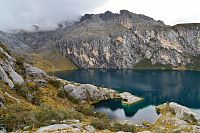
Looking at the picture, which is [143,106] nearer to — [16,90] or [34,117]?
[16,90]

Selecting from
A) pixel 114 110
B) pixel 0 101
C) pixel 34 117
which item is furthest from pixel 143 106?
pixel 34 117

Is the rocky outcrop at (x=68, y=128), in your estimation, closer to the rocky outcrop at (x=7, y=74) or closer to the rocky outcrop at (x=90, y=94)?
the rocky outcrop at (x=7, y=74)

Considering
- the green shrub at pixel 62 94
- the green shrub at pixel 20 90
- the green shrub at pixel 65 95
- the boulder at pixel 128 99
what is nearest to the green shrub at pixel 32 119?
the green shrub at pixel 20 90

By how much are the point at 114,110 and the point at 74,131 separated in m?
116

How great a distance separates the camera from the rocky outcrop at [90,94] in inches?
6394

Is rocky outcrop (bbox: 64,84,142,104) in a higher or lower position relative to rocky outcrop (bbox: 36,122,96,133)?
lower

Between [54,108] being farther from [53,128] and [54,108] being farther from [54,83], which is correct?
[54,83]

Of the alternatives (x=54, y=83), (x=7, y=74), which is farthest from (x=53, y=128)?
(x=54, y=83)

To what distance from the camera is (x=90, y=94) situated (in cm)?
17562

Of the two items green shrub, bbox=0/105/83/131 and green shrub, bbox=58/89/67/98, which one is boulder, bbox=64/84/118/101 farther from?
green shrub, bbox=0/105/83/131

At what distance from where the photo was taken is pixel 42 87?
14512 cm

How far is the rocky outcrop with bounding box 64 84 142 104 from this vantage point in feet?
533

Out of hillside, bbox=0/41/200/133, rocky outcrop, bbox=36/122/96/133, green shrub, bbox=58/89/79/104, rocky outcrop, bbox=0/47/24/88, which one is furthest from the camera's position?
green shrub, bbox=58/89/79/104

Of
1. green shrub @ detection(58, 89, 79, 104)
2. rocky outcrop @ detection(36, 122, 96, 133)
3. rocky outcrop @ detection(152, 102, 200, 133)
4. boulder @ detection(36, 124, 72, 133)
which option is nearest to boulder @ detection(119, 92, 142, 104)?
rocky outcrop @ detection(152, 102, 200, 133)
